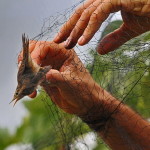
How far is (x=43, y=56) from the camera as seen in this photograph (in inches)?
53.9

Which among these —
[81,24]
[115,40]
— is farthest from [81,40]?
[115,40]

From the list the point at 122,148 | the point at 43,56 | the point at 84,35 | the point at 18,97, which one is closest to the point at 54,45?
the point at 43,56

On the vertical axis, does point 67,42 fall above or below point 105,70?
above

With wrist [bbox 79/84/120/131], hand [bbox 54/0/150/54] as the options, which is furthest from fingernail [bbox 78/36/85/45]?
wrist [bbox 79/84/120/131]

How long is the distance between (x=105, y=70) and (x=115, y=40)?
0.17m

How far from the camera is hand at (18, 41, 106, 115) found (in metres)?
1.34

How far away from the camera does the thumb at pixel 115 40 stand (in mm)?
1422

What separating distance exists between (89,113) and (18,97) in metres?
0.38

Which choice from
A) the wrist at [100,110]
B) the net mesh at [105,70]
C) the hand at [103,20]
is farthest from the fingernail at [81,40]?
the wrist at [100,110]

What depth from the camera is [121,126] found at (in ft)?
5.02

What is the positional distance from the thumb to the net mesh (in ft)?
0.09

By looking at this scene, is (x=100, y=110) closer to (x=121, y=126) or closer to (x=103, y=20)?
(x=121, y=126)

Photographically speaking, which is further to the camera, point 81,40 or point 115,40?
point 115,40

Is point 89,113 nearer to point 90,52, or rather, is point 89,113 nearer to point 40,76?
point 90,52
